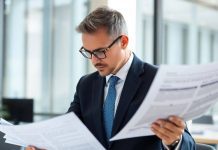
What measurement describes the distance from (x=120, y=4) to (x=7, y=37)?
2.57 metres

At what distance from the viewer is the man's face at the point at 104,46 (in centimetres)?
148

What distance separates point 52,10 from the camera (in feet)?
19.3

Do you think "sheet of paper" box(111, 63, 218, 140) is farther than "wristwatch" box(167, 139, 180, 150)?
No

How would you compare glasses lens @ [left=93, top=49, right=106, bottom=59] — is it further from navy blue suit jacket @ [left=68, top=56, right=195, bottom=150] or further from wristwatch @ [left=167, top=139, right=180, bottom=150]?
wristwatch @ [left=167, top=139, right=180, bottom=150]

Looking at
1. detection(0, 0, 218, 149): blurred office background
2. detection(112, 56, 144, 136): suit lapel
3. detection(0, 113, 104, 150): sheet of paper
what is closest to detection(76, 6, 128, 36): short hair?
detection(112, 56, 144, 136): suit lapel

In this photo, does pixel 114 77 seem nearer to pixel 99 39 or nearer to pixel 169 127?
pixel 99 39

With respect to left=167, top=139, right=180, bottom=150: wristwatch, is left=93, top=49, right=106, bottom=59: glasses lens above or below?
above

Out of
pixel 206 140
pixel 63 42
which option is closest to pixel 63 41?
pixel 63 42

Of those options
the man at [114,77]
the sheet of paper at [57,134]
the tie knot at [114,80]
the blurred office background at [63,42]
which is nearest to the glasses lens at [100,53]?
the man at [114,77]

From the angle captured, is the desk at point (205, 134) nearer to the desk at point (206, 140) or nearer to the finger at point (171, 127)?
the desk at point (206, 140)

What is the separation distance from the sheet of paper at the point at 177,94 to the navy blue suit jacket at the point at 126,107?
25cm

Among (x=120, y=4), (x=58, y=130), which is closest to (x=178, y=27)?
(x=120, y=4)

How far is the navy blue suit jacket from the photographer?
1.44 meters

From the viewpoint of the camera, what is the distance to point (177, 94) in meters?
1.10
